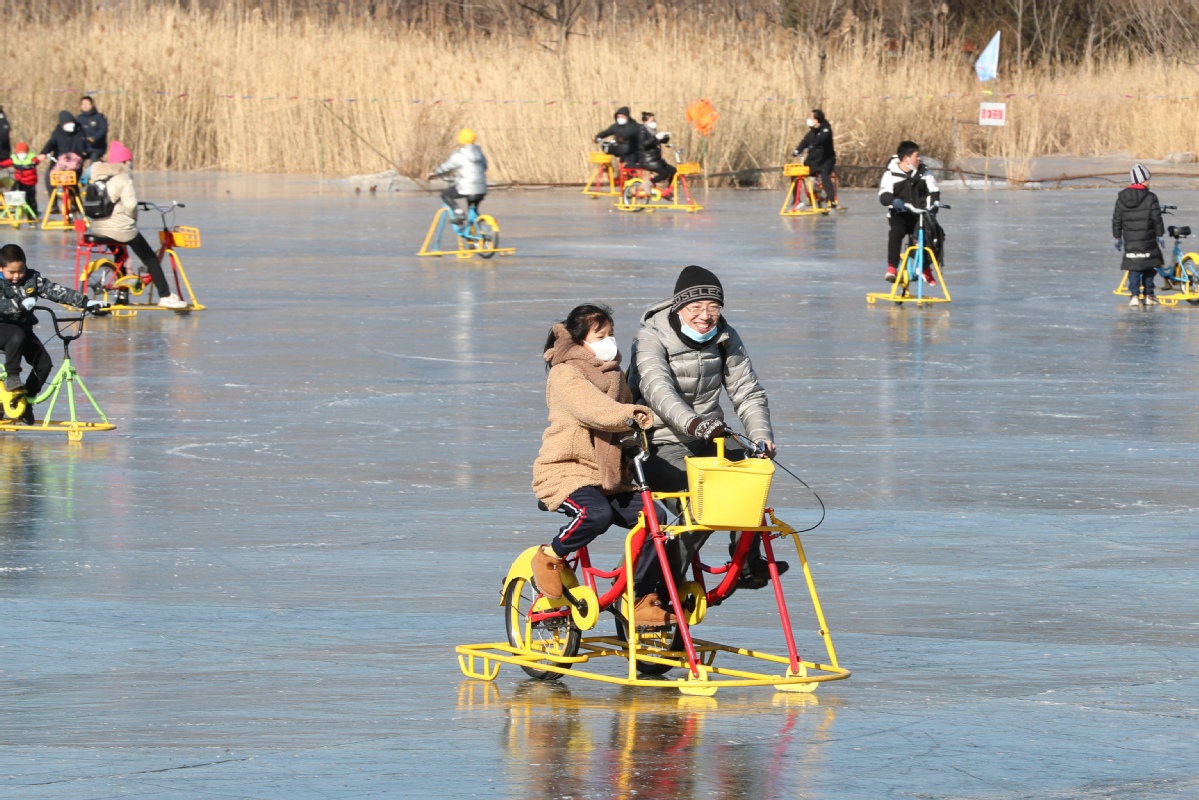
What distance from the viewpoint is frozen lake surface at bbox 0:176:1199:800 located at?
18.7 feet

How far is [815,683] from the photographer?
636 centimetres

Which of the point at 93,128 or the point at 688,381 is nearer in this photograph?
the point at 688,381

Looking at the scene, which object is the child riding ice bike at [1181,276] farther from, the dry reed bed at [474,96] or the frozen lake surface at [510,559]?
the dry reed bed at [474,96]

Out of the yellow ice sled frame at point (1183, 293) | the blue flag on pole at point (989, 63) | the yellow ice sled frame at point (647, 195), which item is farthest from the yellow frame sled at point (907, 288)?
the blue flag on pole at point (989, 63)

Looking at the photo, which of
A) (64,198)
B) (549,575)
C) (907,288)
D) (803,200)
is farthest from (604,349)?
(803,200)

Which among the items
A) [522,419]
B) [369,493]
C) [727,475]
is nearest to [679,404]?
[727,475]

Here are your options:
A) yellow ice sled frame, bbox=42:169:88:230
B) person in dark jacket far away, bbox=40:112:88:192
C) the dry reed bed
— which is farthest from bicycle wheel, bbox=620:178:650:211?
yellow ice sled frame, bbox=42:169:88:230

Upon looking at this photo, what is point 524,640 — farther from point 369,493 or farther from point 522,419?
point 522,419

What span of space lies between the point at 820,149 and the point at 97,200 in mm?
16776

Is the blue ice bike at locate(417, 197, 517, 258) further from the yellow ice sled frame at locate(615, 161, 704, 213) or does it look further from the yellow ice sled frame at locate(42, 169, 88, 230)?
the yellow ice sled frame at locate(615, 161, 704, 213)

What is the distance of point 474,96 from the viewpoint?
4119 centimetres

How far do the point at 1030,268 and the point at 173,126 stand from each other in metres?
24.9

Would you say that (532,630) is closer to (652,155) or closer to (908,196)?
(908,196)

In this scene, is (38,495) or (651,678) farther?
(38,495)
